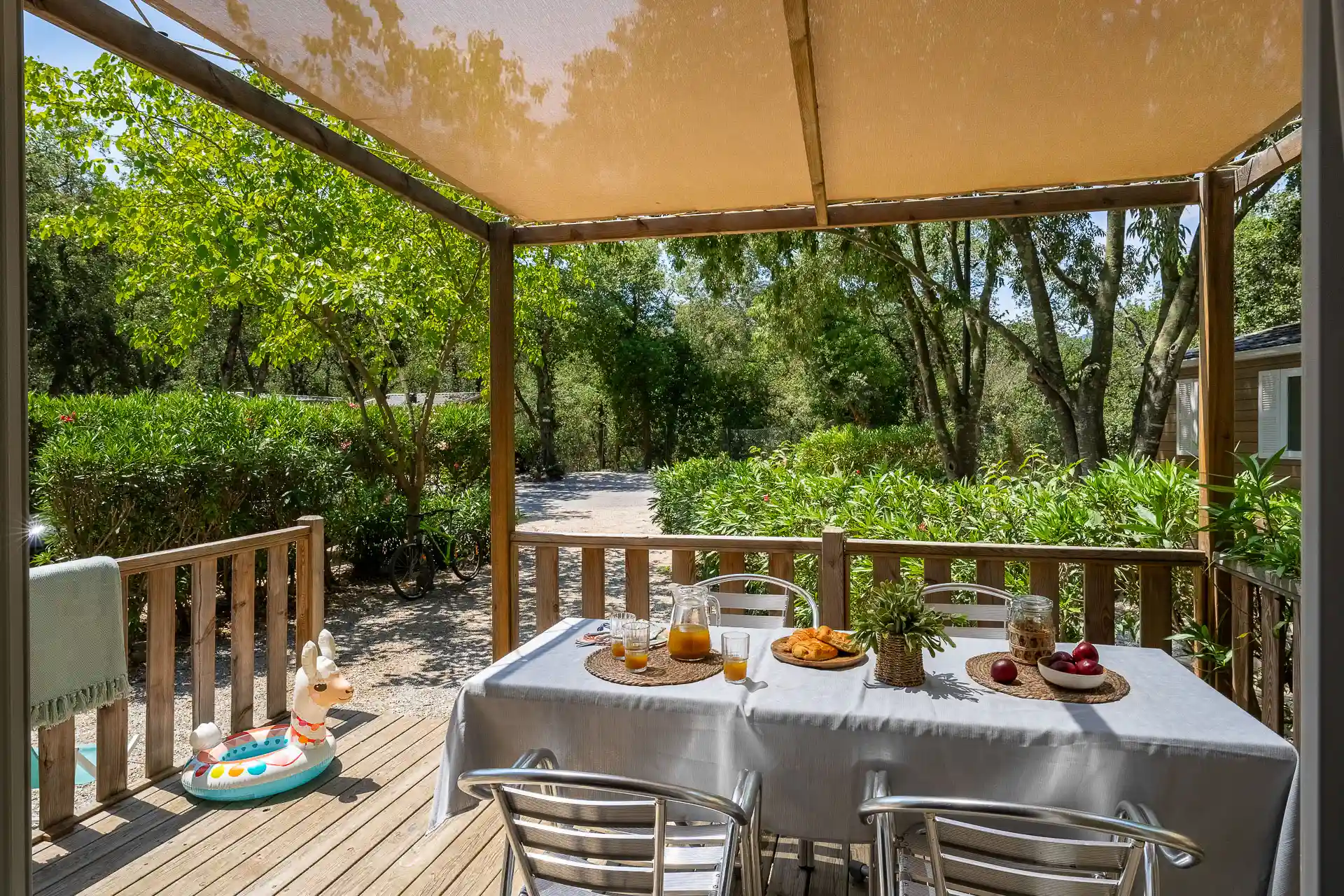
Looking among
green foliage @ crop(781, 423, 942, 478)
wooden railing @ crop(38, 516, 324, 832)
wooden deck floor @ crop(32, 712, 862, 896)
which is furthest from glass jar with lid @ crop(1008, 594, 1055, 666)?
green foliage @ crop(781, 423, 942, 478)

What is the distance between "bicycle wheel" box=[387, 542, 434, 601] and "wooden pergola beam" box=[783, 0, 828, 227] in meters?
5.33

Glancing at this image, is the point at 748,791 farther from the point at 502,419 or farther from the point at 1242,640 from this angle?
the point at 502,419

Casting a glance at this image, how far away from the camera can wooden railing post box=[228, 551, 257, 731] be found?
10.3 ft

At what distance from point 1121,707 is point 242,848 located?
8.29ft

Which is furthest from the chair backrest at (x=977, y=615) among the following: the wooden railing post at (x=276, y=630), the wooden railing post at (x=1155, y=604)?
the wooden railing post at (x=276, y=630)

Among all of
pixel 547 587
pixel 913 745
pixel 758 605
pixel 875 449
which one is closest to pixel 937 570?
pixel 758 605

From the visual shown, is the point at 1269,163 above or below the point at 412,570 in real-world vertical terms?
above

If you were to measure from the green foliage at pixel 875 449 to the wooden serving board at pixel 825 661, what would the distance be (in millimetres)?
6766

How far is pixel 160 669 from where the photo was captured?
2777 mm

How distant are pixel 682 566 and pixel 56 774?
224 centimetres

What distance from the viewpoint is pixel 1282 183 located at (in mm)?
9664

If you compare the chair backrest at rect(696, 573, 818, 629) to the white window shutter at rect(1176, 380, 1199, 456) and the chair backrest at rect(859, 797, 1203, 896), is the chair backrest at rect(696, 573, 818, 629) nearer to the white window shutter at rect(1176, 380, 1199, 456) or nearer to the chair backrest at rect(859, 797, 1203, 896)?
the chair backrest at rect(859, 797, 1203, 896)

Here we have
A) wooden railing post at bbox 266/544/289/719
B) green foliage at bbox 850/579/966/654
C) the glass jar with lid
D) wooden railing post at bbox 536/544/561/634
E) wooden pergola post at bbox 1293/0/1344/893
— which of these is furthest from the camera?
wooden railing post at bbox 536/544/561/634

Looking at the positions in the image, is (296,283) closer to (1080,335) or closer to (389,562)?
(389,562)
